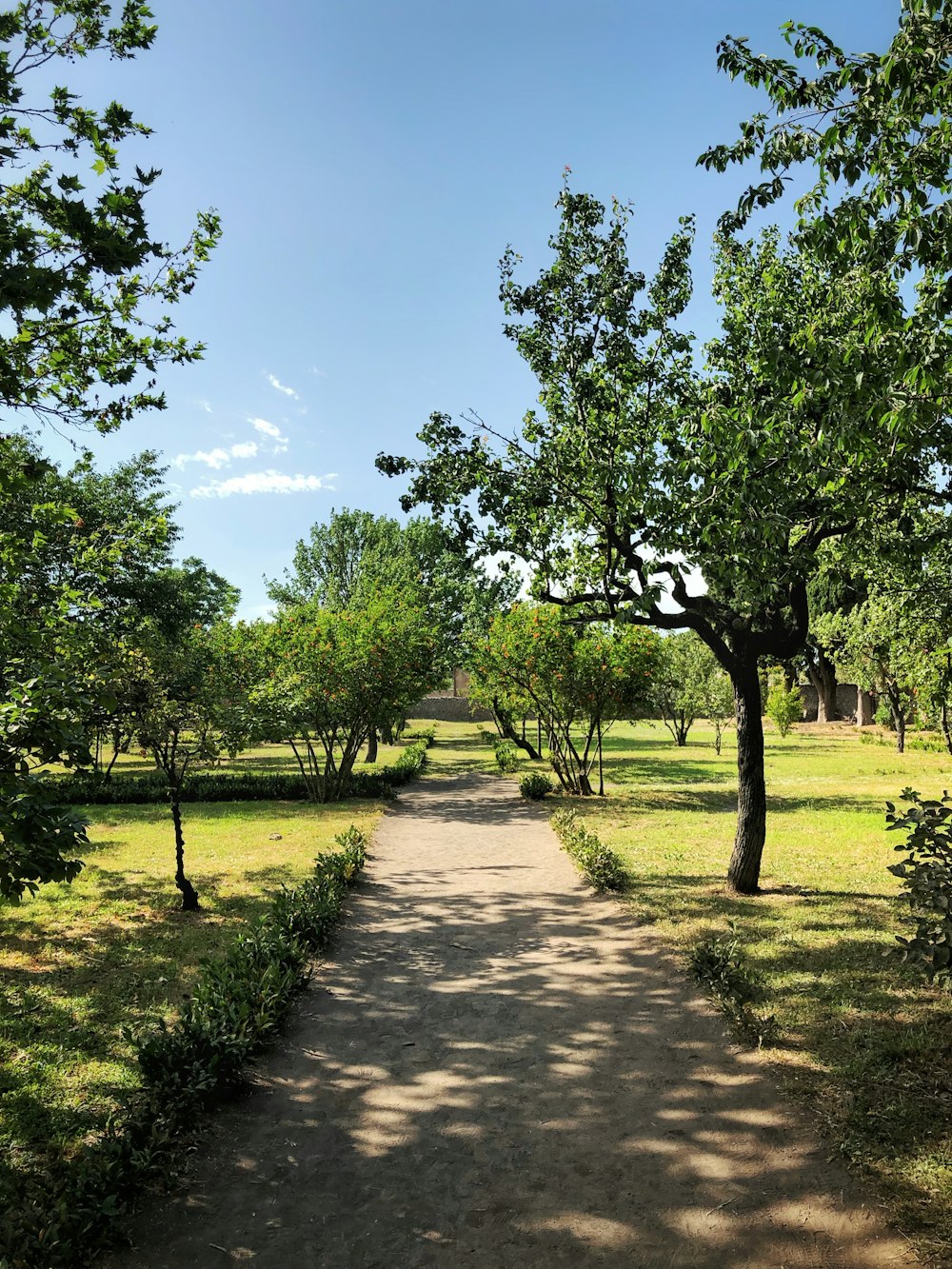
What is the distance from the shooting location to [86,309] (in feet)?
21.1

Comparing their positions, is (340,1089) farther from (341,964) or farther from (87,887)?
(87,887)

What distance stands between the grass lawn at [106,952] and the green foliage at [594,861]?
430 centimetres

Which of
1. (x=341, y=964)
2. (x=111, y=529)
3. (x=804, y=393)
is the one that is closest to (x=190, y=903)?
(x=341, y=964)

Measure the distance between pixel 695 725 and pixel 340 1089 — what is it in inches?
2393

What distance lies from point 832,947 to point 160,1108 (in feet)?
21.0

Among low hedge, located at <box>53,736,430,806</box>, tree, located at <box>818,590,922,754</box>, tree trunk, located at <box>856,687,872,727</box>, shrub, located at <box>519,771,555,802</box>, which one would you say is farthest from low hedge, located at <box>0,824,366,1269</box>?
tree trunk, located at <box>856,687,872,727</box>

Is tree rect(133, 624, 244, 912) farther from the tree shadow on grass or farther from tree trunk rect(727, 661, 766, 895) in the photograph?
tree trunk rect(727, 661, 766, 895)

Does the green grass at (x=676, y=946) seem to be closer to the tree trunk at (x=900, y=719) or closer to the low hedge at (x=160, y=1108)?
the low hedge at (x=160, y=1108)

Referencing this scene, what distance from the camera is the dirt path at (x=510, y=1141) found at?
3.47m

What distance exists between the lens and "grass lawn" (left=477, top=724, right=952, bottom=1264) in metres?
4.06

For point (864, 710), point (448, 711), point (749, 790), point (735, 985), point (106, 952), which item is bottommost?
point (448, 711)

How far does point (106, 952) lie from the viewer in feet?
25.3

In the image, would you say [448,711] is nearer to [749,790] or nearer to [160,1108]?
[749,790]

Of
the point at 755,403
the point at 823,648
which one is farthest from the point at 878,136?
the point at 823,648
